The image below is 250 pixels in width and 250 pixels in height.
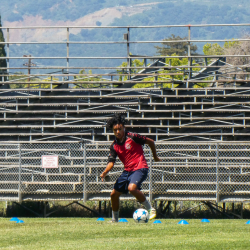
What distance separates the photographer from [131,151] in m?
8.38

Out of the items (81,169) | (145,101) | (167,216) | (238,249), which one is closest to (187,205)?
(167,216)

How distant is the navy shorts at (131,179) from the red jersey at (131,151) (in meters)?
0.07

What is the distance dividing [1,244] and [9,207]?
25.8 ft

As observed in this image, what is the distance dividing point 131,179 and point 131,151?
0.44m

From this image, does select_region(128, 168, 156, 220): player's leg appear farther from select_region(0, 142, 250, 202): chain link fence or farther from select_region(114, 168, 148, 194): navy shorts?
select_region(0, 142, 250, 202): chain link fence

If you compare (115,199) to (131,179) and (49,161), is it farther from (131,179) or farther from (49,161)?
(49,161)

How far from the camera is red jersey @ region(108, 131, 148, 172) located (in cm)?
834

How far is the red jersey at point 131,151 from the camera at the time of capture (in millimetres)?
8344

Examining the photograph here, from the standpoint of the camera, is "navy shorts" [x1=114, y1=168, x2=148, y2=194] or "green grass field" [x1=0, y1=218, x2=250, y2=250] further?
"navy shorts" [x1=114, y1=168, x2=148, y2=194]

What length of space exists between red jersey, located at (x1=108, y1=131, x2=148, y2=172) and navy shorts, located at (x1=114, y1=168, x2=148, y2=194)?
0.07 meters

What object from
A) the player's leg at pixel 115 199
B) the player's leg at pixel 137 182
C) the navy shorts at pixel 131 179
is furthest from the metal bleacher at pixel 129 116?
the player's leg at pixel 137 182

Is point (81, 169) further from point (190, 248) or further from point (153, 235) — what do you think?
point (190, 248)

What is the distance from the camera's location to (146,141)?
832 cm

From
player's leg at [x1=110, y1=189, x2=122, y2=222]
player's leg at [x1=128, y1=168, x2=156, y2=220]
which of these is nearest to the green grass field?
player's leg at [x1=110, y1=189, x2=122, y2=222]
